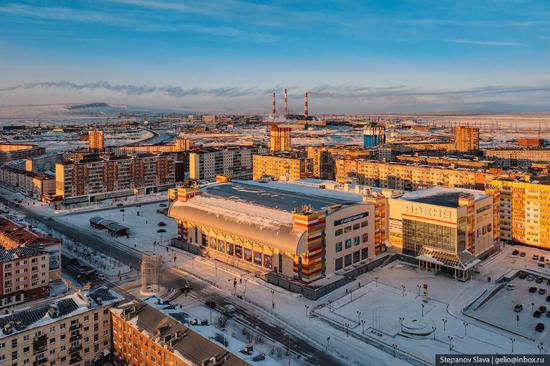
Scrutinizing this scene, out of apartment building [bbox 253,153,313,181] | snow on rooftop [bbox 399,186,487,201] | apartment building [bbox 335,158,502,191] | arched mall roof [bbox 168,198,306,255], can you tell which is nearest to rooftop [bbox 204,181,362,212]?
arched mall roof [bbox 168,198,306,255]

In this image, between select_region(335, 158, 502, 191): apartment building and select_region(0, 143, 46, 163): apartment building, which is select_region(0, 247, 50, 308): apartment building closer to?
select_region(335, 158, 502, 191): apartment building

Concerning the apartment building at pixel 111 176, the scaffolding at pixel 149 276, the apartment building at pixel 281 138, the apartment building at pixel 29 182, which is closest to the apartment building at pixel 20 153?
the apartment building at pixel 29 182

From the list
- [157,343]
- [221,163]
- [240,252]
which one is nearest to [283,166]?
[221,163]

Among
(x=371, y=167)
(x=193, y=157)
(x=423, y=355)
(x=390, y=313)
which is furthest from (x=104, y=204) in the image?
(x=423, y=355)

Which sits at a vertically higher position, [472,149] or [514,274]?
[472,149]

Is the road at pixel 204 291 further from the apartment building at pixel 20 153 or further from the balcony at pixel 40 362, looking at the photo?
the apartment building at pixel 20 153

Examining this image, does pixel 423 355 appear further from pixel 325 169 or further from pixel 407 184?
pixel 325 169
